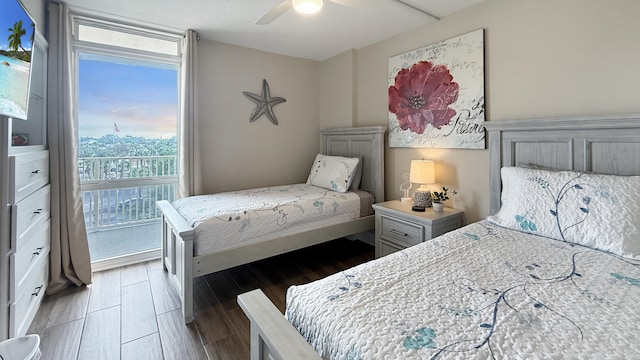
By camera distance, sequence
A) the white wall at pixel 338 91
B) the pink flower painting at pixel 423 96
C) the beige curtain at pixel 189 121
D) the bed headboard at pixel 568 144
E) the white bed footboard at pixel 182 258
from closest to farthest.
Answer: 1. the bed headboard at pixel 568 144
2. the white bed footboard at pixel 182 258
3. the pink flower painting at pixel 423 96
4. the beige curtain at pixel 189 121
5. the white wall at pixel 338 91

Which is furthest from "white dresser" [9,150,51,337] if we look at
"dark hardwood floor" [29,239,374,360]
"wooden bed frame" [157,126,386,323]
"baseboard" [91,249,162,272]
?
"wooden bed frame" [157,126,386,323]

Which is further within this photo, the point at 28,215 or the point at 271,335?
the point at 28,215

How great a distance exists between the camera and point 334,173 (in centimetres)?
332

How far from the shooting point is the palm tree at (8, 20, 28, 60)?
5.19 ft

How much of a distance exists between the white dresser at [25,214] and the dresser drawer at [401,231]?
2.52 metres

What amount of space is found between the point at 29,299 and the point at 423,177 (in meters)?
3.01

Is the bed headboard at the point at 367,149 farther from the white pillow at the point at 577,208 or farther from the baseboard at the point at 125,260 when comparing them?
the baseboard at the point at 125,260

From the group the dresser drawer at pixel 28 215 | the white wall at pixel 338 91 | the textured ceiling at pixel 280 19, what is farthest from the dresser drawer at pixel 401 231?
the dresser drawer at pixel 28 215

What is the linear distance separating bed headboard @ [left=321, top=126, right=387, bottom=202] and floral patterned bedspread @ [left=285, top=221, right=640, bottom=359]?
5.76ft

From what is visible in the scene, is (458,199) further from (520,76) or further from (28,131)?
(28,131)

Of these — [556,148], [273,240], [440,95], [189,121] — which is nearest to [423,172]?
[440,95]

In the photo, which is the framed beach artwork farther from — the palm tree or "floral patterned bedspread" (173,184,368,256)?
the palm tree

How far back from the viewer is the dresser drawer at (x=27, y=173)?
5.16ft

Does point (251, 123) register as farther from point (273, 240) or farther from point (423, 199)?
point (423, 199)
